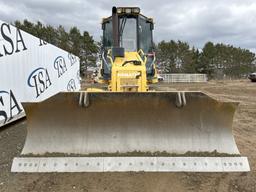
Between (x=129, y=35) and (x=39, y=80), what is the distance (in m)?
3.99

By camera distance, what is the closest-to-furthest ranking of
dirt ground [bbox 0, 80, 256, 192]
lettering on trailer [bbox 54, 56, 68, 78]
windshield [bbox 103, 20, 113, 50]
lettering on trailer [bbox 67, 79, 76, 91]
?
dirt ground [bbox 0, 80, 256, 192] < windshield [bbox 103, 20, 113, 50] < lettering on trailer [bbox 54, 56, 68, 78] < lettering on trailer [bbox 67, 79, 76, 91]

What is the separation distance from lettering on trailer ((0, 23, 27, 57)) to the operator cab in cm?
221

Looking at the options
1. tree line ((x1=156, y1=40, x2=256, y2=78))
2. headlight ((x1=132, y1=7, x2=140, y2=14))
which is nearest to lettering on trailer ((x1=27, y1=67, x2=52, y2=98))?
headlight ((x1=132, y1=7, x2=140, y2=14))

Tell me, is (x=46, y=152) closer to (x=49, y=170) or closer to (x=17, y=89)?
(x=49, y=170)

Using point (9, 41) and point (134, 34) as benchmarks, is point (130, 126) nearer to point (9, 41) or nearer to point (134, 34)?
point (134, 34)

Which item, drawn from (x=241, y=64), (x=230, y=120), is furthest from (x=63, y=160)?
(x=241, y=64)

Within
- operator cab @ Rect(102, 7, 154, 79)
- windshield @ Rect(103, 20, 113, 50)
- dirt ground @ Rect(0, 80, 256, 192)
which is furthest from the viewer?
windshield @ Rect(103, 20, 113, 50)

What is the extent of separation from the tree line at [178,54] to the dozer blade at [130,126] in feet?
114

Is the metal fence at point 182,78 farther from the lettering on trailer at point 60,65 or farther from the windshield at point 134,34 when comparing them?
the windshield at point 134,34

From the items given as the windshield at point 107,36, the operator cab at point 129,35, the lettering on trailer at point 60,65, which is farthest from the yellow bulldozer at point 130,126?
the lettering on trailer at point 60,65

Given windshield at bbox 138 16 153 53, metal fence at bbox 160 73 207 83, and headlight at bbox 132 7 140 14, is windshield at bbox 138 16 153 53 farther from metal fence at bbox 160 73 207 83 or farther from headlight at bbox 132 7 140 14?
metal fence at bbox 160 73 207 83

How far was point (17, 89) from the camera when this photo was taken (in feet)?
26.1

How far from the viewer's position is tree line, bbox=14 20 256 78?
4572 cm

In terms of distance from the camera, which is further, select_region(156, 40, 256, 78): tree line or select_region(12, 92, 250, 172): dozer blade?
select_region(156, 40, 256, 78): tree line
